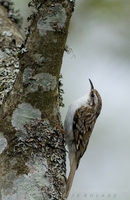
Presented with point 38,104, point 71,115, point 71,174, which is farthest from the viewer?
point 71,115

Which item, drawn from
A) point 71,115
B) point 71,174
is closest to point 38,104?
Answer: point 71,174

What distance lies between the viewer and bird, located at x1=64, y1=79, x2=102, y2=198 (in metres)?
3.51

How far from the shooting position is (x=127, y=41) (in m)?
4.76

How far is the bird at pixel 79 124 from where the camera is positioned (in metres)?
3.51

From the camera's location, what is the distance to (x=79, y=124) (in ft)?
12.2

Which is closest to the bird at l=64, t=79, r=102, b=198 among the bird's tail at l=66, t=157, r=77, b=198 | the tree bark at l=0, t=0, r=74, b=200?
the bird's tail at l=66, t=157, r=77, b=198

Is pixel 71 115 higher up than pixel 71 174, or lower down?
higher up

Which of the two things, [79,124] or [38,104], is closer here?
[38,104]

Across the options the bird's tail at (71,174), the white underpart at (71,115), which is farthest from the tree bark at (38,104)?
the white underpart at (71,115)

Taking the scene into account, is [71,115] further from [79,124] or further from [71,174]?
[71,174]

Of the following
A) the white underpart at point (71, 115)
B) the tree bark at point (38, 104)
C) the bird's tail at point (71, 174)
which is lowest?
the bird's tail at point (71, 174)

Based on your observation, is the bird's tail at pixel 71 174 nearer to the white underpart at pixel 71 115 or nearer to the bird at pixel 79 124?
the bird at pixel 79 124

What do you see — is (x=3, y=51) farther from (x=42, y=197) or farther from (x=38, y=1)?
(x=42, y=197)

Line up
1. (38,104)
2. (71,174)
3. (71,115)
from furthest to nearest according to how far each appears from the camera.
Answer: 1. (71,115)
2. (71,174)
3. (38,104)
